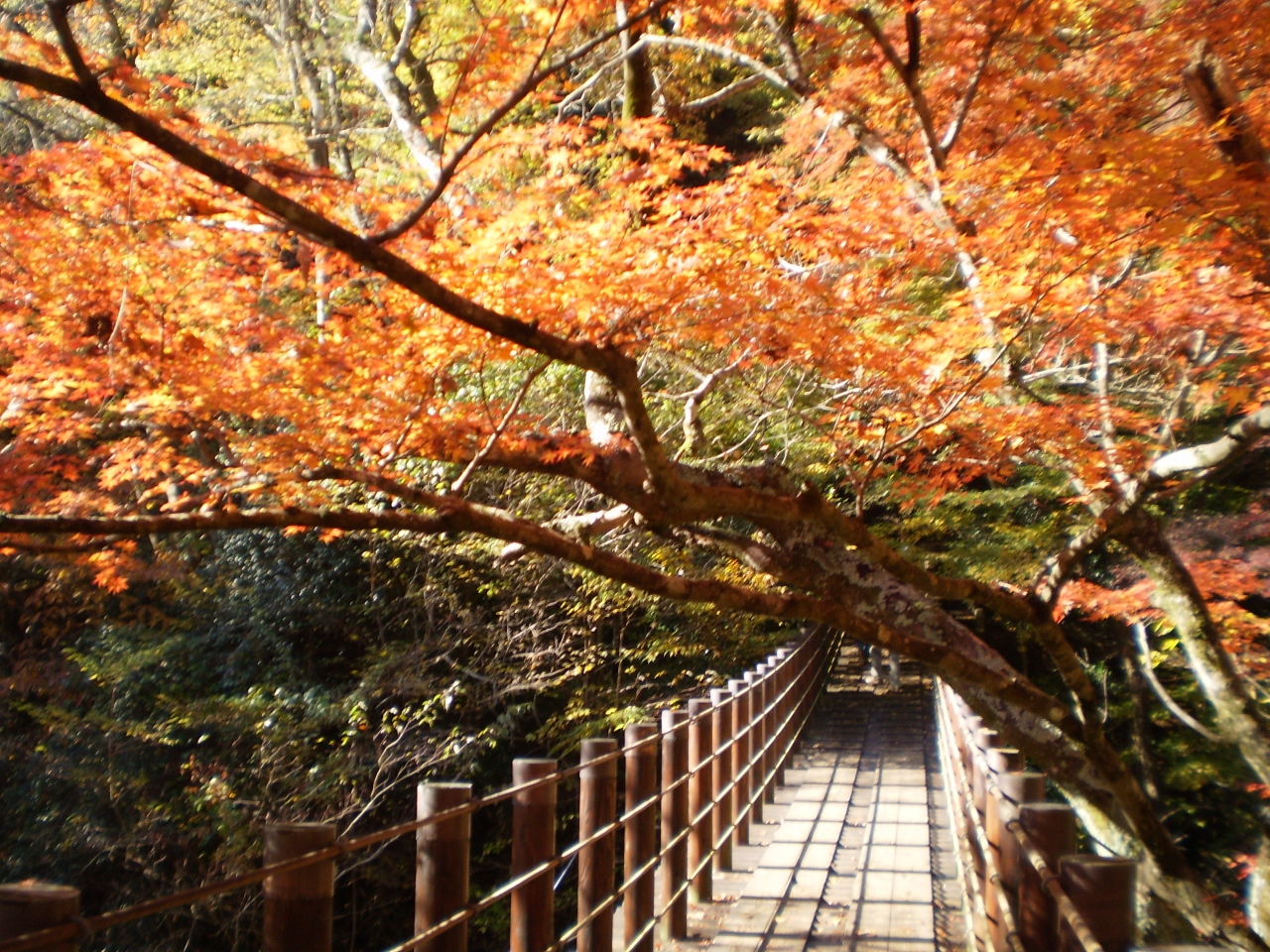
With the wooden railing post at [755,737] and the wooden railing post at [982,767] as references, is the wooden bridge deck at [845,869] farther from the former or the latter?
the wooden railing post at [982,767]

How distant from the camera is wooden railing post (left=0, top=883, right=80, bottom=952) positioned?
1338 millimetres

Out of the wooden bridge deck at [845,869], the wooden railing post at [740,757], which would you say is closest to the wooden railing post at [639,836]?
the wooden bridge deck at [845,869]

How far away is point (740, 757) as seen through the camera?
648 cm

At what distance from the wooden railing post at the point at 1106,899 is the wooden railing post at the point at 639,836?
2454mm

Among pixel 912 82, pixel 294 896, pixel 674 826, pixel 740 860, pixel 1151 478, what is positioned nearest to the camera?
pixel 294 896

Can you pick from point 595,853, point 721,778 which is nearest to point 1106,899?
point 595,853

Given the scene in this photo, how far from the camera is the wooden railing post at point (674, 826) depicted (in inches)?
180

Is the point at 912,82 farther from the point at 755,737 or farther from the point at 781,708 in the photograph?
the point at 781,708

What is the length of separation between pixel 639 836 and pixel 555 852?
1.16 m

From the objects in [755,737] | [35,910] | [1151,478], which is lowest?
[755,737]

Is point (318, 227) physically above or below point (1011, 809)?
above

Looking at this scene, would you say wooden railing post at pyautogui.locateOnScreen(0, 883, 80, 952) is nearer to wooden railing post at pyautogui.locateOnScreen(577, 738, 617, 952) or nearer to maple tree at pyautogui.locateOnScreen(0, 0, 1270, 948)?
maple tree at pyautogui.locateOnScreen(0, 0, 1270, 948)

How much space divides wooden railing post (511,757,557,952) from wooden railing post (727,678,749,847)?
10.1ft

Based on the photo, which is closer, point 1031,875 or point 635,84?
point 1031,875
